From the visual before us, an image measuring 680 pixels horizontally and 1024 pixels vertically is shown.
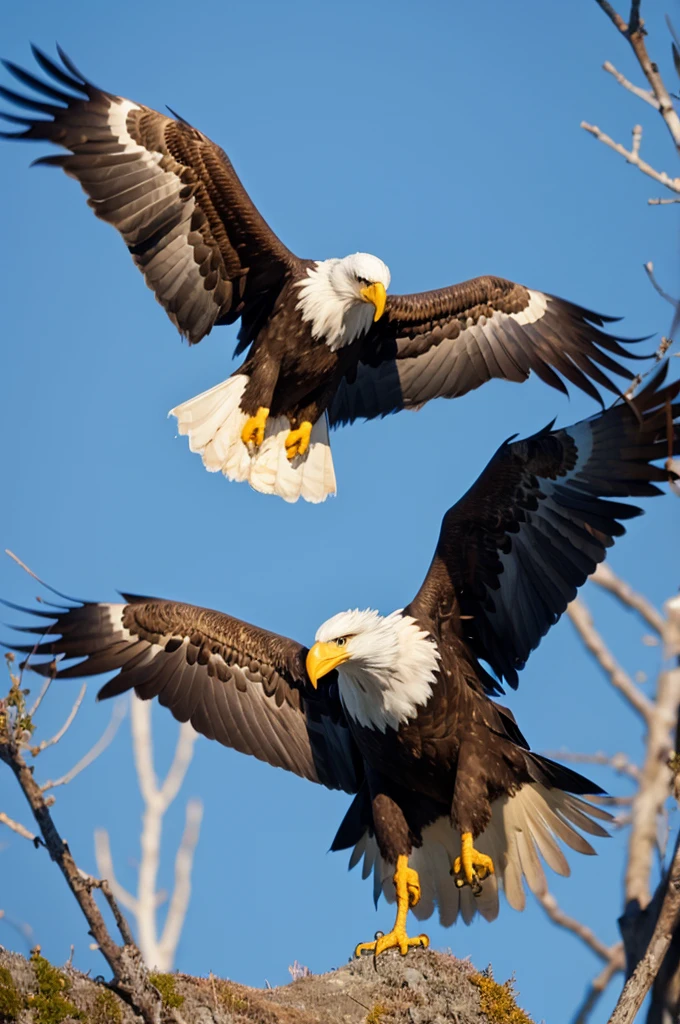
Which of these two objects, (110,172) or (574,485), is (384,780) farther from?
(110,172)

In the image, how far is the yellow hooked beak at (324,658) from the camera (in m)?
5.37

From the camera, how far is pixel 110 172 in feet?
21.2

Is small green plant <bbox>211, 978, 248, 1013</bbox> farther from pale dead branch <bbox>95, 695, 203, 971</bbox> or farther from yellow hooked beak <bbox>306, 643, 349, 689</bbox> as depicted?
pale dead branch <bbox>95, 695, 203, 971</bbox>

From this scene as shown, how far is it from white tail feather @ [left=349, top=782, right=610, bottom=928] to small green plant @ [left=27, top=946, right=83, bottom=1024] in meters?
1.41

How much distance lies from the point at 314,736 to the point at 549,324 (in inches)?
98.1

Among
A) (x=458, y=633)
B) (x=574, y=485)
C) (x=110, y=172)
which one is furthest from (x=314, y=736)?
(x=110, y=172)

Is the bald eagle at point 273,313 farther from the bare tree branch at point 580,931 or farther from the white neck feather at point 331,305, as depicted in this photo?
the bare tree branch at point 580,931

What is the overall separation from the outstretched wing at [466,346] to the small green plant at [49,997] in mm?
3463

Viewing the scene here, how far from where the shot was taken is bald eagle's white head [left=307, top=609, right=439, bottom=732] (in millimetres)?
5465

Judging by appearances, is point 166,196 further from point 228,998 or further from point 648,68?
point 228,998

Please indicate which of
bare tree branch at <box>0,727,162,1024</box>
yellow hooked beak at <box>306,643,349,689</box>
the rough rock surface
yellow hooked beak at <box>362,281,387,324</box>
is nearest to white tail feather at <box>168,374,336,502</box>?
yellow hooked beak at <box>362,281,387,324</box>

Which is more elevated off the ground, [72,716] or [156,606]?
[156,606]

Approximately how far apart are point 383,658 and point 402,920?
109 cm

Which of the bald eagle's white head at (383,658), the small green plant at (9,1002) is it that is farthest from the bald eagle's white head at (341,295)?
the small green plant at (9,1002)
